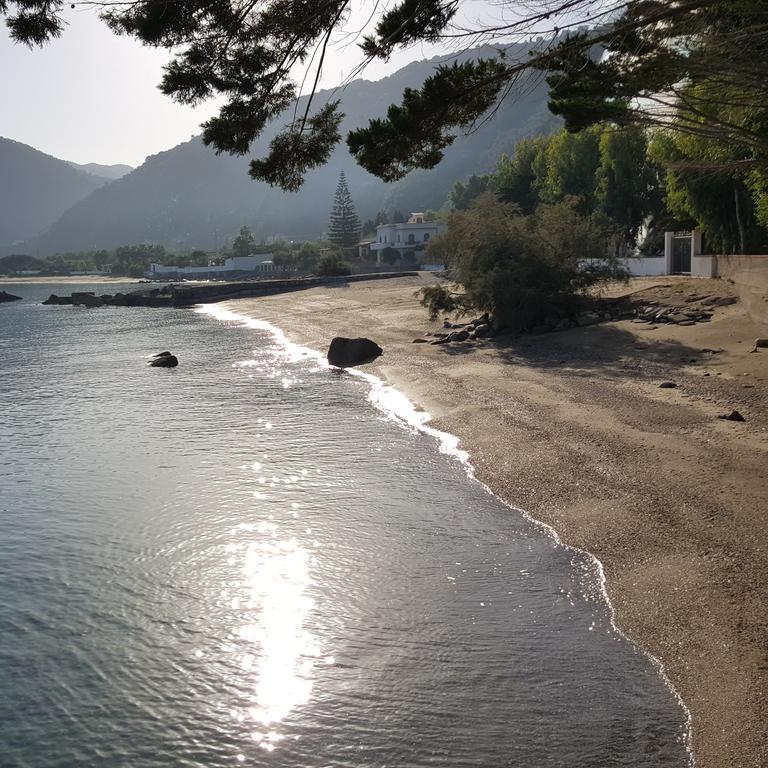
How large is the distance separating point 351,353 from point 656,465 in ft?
57.3

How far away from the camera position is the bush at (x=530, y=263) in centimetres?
2925

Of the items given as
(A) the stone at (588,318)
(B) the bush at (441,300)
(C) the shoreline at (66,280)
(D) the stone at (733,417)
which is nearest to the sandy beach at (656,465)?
(D) the stone at (733,417)

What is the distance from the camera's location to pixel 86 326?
5584 cm

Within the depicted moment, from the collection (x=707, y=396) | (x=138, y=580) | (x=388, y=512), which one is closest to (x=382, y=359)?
(x=707, y=396)

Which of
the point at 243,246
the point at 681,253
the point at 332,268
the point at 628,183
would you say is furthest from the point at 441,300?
the point at 243,246

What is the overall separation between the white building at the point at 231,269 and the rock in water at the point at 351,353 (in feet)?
361

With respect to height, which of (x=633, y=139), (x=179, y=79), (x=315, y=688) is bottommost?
(x=315, y=688)

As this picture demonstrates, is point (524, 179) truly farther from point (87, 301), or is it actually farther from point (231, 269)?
point (231, 269)

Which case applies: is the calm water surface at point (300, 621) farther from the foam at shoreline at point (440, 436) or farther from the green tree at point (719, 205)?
the green tree at point (719, 205)

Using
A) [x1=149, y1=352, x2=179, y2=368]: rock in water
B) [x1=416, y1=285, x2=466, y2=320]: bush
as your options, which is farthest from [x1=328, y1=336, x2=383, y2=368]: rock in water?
→ [x1=149, y1=352, x2=179, y2=368]: rock in water

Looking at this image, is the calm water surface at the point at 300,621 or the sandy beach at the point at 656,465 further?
the sandy beach at the point at 656,465

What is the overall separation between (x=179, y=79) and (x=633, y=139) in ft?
162

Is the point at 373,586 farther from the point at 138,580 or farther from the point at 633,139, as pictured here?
the point at 633,139

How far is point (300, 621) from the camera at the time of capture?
845cm
